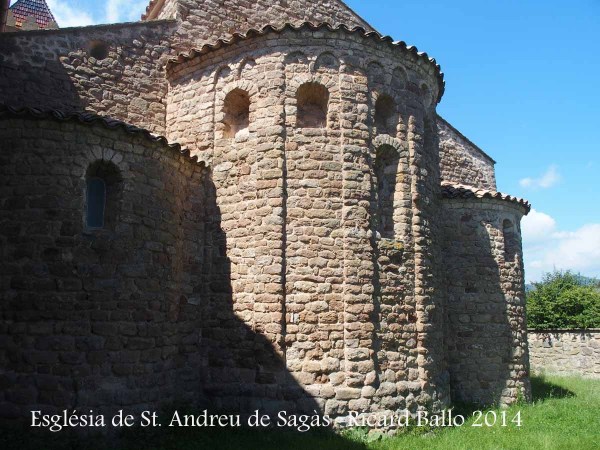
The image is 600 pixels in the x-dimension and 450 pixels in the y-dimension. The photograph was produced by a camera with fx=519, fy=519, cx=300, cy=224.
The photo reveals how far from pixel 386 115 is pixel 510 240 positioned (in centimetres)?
455

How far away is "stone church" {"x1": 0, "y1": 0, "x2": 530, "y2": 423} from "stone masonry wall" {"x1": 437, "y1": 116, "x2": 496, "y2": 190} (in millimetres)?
4139

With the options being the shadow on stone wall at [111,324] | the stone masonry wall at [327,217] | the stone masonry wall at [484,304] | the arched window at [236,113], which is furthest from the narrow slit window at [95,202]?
the stone masonry wall at [484,304]

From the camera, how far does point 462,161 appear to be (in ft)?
46.9

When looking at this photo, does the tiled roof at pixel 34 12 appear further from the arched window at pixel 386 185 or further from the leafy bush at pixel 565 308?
the leafy bush at pixel 565 308

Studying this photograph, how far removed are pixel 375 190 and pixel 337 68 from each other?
2.08 m

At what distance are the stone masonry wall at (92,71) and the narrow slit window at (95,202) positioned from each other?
2.15 metres

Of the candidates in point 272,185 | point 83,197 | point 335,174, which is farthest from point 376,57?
point 83,197

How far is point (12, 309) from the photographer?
641 cm

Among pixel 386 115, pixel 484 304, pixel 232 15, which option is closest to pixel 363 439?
pixel 484 304

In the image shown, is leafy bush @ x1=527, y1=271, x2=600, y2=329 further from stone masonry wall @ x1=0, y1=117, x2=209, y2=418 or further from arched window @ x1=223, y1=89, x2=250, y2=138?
stone masonry wall @ x1=0, y1=117, x2=209, y2=418

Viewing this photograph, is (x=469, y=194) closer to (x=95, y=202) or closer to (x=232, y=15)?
(x=232, y=15)

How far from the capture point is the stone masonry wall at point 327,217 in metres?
7.68

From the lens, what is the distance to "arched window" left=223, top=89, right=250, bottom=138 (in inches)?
347

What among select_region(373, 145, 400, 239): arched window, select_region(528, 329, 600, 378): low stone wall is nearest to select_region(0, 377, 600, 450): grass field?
select_region(373, 145, 400, 239): arched window
